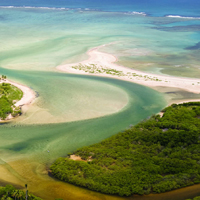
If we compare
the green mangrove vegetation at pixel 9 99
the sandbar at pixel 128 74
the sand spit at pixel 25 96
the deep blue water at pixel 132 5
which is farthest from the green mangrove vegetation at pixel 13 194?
the deep blue water at pixel 132 5

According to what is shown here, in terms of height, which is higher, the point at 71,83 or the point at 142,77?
the point at 142,77

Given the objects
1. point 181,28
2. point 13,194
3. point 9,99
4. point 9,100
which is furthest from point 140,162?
point 181,28

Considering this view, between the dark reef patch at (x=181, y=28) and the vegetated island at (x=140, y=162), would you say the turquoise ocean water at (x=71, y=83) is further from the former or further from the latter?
the vegetated island at (x=140, y=162)

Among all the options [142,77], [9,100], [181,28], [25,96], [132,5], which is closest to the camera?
[9,100]

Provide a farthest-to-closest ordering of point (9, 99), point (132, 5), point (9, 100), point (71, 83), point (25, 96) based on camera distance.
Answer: point (132, 5), point (71, 83), point (25, 96), point (9, 99), point (9, 100)

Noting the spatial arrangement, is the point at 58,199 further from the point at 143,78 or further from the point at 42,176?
the point at 143,78

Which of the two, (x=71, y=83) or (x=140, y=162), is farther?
(x=71, y=83)

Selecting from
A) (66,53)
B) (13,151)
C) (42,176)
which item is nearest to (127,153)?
(42,176)

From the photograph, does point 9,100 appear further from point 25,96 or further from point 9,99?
point 25,96
